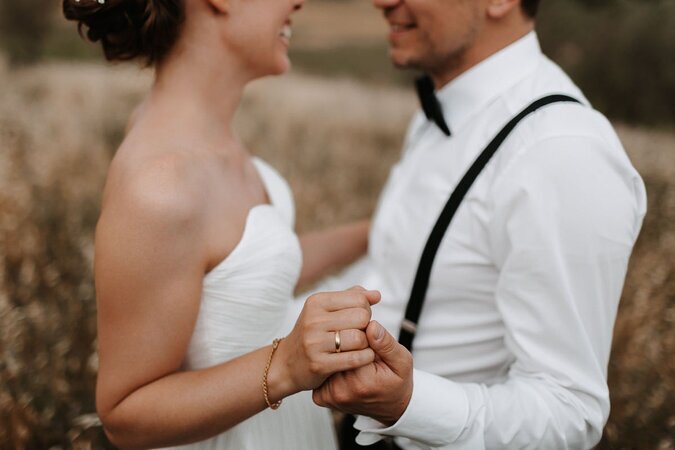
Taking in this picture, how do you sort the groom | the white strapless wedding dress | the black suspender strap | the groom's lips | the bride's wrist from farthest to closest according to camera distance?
the groom's lips → the black suspender strap → the white strapless wedding dress → the groom → the bride's wrist

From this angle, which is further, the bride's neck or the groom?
the bride's neck

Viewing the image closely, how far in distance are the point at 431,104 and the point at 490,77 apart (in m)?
0.23

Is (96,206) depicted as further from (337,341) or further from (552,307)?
(552,307)

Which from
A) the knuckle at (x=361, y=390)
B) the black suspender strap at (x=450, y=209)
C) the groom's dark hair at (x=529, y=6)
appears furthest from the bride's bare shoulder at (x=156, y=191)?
the groom's dark hair at (x=529, y=6)

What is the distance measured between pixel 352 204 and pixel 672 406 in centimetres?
258

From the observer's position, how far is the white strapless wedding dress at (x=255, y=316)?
171cm

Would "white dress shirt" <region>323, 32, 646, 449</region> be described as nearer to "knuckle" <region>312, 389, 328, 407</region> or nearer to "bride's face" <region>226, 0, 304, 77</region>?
"knuckle" <region>312, 389, 328, 407</region>

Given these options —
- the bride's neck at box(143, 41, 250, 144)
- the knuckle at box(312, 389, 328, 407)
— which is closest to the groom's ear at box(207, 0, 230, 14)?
the bride's neck at box(143, 41, 250, 144)

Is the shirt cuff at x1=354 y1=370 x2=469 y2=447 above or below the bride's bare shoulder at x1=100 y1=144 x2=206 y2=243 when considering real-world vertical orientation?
below

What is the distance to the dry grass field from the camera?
2453 millimetres

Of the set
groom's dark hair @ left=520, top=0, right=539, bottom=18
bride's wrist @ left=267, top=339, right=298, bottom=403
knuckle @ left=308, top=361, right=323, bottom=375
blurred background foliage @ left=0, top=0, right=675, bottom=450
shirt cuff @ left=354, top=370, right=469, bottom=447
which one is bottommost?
blurred background foliage @ left=0, top=0, right=675, bottom=450

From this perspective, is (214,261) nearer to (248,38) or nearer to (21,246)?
(248,38)

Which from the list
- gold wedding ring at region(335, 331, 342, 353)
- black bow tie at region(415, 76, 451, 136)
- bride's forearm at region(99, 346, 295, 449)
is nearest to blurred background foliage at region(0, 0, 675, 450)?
bride's forearm at region(99, 346, 295, 449)

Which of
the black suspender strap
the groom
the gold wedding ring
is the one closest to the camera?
the gold wedding ring
